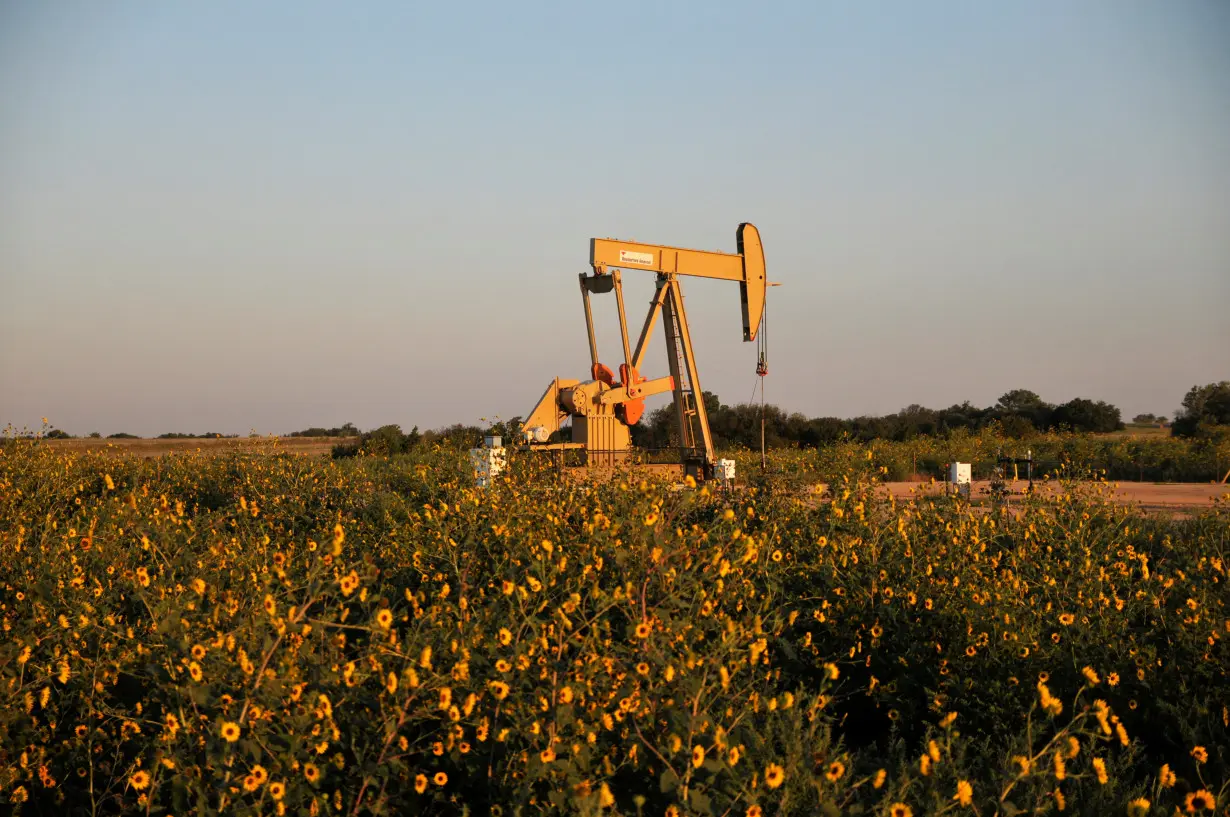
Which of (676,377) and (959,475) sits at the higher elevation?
(676,377)

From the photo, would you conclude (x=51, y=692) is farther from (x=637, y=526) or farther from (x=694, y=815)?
(x=694, y=815)

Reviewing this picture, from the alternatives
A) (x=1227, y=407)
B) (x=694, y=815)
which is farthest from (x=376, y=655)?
(x=1227, y=407)

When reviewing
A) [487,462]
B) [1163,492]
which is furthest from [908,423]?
[487,462]

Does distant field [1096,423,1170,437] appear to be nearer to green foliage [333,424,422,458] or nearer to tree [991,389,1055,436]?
tree [991,389,1055,436]

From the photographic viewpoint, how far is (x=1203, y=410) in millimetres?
32406

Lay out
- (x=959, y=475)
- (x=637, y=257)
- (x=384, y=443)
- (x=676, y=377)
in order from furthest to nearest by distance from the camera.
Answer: (x=384, y=443) < (x=676, y=377) < (x=637, y=257) < (x=959, y=475)

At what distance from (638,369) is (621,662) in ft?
43.5

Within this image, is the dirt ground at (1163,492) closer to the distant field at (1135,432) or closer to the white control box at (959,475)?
the white control box at (959,475)

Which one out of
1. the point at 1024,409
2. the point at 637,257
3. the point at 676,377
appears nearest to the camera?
the point at 637,257

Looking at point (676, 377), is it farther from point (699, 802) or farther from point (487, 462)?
point (699, 802)

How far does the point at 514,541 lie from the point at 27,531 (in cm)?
342

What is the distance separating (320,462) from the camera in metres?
11.3

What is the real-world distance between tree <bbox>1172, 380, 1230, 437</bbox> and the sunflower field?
82.4 ft

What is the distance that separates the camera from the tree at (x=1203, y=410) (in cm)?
2961
